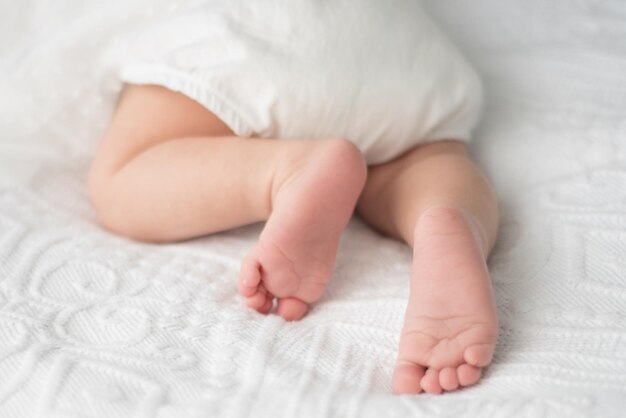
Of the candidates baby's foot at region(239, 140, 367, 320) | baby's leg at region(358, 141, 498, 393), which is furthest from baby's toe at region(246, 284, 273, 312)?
baby's leg at region(358, 141, 498, 393)

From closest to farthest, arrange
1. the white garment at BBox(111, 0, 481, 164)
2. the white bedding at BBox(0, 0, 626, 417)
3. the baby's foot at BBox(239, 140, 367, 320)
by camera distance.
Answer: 1. the white bedding at BBox(0, 0, 626, 417)
2. the baby's foot at BBox(239, 140, 367, 320)
3. the white garment at BBox(111, 0, 481, 164)

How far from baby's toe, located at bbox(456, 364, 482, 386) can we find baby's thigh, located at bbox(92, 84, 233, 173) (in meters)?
0.46

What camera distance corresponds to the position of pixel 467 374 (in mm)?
777

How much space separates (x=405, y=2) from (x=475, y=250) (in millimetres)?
440

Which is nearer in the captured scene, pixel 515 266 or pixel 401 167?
pixel 515 266

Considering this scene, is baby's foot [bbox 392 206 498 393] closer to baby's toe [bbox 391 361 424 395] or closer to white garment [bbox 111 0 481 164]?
baby's toe [bbox 391 361 424 395]

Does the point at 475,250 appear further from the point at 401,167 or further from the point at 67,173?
the point at 67,173

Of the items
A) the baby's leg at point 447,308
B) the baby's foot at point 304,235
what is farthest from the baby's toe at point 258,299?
the baby's leg at point 447,308

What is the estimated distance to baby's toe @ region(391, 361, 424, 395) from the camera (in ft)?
2.58

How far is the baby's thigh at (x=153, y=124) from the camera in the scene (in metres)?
1.10

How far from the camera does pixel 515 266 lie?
978 millimetres

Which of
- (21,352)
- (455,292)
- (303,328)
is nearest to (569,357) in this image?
(455,292)

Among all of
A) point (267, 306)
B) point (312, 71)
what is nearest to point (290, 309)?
point (267, 306)

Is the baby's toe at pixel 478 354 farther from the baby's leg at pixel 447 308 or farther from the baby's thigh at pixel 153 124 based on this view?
the baby's thigh at pixel 153 124
